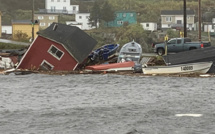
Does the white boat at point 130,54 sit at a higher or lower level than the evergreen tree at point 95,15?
lower

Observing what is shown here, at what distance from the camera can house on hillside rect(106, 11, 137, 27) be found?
163 meters

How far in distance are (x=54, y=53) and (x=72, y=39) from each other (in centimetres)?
196

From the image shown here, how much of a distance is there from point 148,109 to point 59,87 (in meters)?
12.7

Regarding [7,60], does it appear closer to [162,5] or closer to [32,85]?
[32,85]

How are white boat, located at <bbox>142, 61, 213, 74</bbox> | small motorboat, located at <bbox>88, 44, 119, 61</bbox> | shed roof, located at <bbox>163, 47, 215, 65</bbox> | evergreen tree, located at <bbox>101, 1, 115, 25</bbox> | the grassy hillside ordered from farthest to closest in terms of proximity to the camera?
the grassy hillside → evergreen tree, located at <bbox>101, 1, 115, 25</bbox> → small motorboat, located at <bbox>88, 44, 119, 61</bbox> → shed roof, located at <bbox>163, 47, 215, 65</bbox> → white boat, located at <bbox>142, 61, 213, 74</bbox>

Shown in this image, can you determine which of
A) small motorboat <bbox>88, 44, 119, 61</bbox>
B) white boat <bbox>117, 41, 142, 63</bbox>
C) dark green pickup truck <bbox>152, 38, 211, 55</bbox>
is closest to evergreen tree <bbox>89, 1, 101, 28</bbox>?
dark green pickup truck <bbox>152, 38, 211, 55</bbox>

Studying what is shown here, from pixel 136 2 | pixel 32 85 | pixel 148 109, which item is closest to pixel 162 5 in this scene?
pixel 136 2

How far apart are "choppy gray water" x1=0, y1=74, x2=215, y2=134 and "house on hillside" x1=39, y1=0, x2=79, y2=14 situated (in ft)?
441

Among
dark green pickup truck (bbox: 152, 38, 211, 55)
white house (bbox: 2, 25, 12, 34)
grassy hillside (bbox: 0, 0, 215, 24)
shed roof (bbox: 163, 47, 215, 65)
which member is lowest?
shed roof (bbox: 163, 47, 215, 65)

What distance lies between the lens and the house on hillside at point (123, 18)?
163488mm

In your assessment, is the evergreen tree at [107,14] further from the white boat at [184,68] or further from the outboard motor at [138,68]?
the white boat at [184,68]

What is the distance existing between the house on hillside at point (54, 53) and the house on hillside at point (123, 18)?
108 m

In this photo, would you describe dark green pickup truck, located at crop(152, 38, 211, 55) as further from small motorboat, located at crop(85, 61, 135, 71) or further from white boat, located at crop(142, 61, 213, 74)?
white boat, located at crop(142, 61, 213, 74)

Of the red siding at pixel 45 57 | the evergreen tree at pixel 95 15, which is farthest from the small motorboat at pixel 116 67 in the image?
the evergreen tree at pixel 95 15
